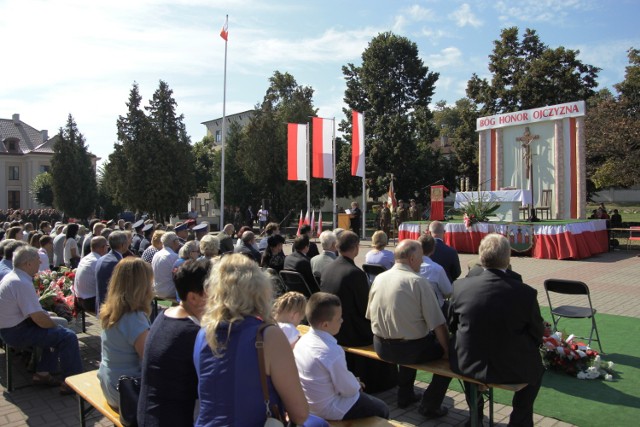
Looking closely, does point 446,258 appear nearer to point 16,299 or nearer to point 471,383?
point 471,383

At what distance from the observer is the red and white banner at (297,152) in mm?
20703

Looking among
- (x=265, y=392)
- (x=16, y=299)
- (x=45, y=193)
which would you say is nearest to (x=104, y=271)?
(x=16, y=299)

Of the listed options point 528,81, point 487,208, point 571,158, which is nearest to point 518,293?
point 487,208

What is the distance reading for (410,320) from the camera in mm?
4156

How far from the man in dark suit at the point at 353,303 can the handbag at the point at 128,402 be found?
2247mm

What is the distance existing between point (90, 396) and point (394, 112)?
34914 millimetres

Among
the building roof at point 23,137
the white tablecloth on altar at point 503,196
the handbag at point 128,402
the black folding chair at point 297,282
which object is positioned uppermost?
the building roof at point 23,137

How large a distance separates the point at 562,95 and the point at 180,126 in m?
26.1

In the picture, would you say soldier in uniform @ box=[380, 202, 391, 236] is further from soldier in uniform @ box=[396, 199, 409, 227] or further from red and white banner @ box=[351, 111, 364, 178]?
red and white banner @ box=[351, 111, 364, 178]

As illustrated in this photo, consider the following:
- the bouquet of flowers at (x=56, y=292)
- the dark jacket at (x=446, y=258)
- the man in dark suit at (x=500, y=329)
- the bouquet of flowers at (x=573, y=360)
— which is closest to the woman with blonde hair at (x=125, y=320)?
the man in dark suit at (x=500, y=329)

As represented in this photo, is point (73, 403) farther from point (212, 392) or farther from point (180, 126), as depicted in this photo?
point (180, 126)

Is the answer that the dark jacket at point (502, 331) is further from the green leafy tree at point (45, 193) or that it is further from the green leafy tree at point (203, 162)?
the green leafy tree at point (45, 193)

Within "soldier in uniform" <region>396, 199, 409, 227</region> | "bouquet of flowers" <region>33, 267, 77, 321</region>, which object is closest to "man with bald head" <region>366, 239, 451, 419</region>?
"bouquet of flowers" <region>33, 267, 77, 321</region>

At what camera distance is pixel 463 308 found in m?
3.75
